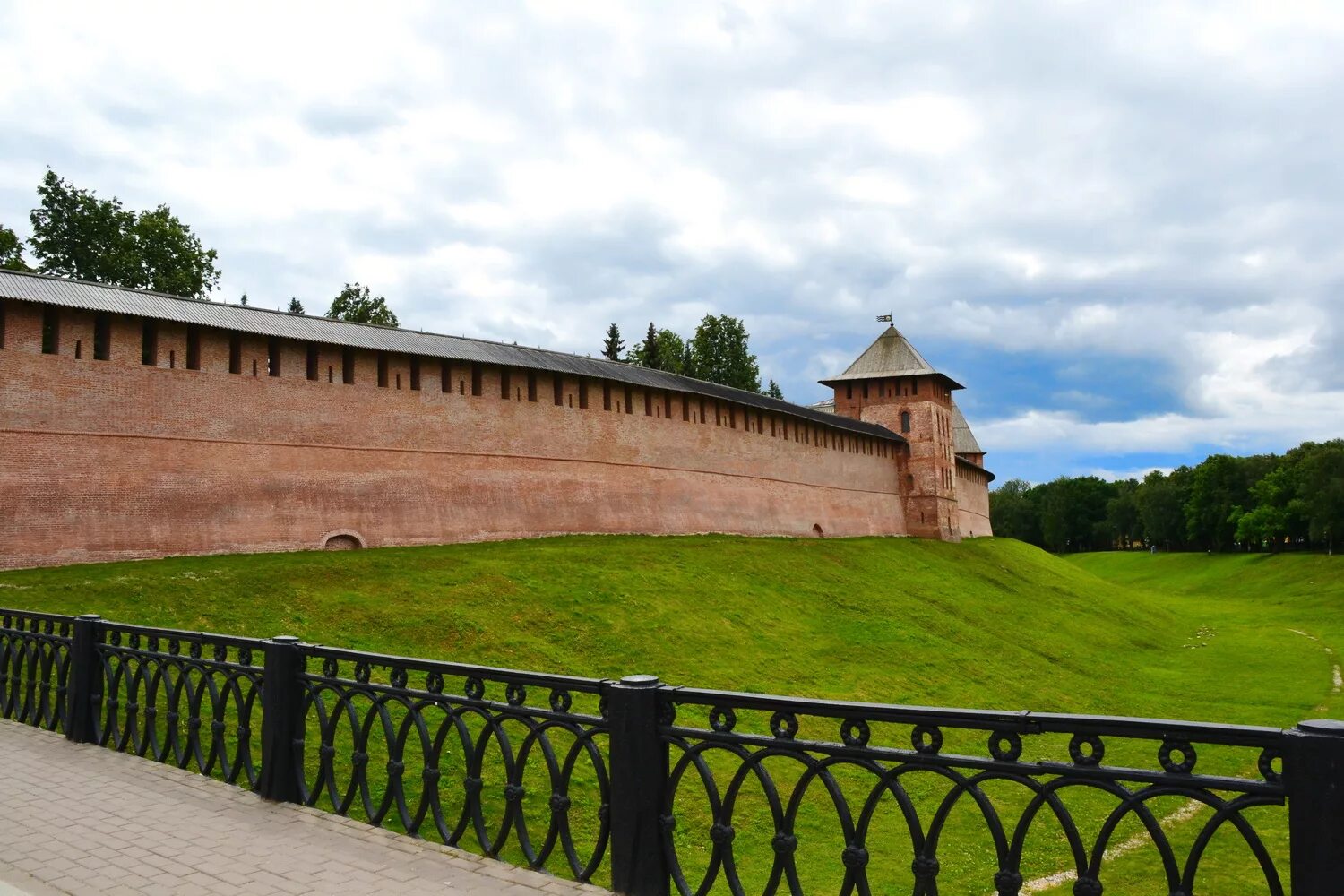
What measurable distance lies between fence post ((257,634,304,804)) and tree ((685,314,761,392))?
48528mm

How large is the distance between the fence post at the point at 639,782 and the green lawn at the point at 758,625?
5.34 meters

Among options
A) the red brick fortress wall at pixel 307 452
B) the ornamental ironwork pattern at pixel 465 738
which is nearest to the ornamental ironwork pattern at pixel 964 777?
the ornamental ironwork pattern at pixel 465 738

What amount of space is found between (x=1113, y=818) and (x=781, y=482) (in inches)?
1159

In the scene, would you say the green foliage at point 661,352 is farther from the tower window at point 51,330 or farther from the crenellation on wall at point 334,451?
the tower window at point 51,330

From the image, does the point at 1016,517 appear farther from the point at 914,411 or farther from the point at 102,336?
the point at 102,336

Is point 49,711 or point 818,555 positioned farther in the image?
point 818,555

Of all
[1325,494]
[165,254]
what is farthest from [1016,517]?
[165,254]

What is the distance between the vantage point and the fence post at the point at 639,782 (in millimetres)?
3801

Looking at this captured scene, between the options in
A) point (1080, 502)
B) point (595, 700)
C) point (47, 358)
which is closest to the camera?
point (595, 700)

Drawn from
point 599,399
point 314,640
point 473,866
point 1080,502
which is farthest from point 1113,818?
point 1080,502

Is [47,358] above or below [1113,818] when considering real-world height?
above

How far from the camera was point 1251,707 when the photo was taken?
18.5 meters

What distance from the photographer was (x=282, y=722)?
523 centimetres

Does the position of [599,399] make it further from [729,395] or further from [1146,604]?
[1146,604]
